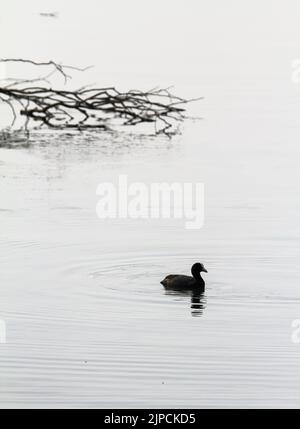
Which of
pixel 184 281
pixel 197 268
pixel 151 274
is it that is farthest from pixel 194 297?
pixel 151 274

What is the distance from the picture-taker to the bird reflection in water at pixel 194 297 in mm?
11797

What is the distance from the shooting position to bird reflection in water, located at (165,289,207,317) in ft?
38.7

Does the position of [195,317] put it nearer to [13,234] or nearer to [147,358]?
[147,358]

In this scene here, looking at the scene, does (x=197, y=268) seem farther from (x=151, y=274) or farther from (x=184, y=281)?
(x=151, y=274)

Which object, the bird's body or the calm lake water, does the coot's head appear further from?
the calm lake water

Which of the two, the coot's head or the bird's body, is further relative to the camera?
the coot's head

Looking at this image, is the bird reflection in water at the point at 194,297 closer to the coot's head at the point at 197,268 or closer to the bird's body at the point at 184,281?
the bird's body at the point at 184,281

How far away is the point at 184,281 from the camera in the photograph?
1228cm

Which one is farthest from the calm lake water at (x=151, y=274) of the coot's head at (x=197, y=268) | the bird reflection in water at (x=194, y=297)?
the coot's head at (x=197, y=268)

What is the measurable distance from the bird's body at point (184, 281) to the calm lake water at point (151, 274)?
0.12 m

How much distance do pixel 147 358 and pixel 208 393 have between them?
3.10 ft

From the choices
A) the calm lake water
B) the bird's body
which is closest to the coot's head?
the bird's body

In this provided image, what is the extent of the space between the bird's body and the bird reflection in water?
39 millimetres
